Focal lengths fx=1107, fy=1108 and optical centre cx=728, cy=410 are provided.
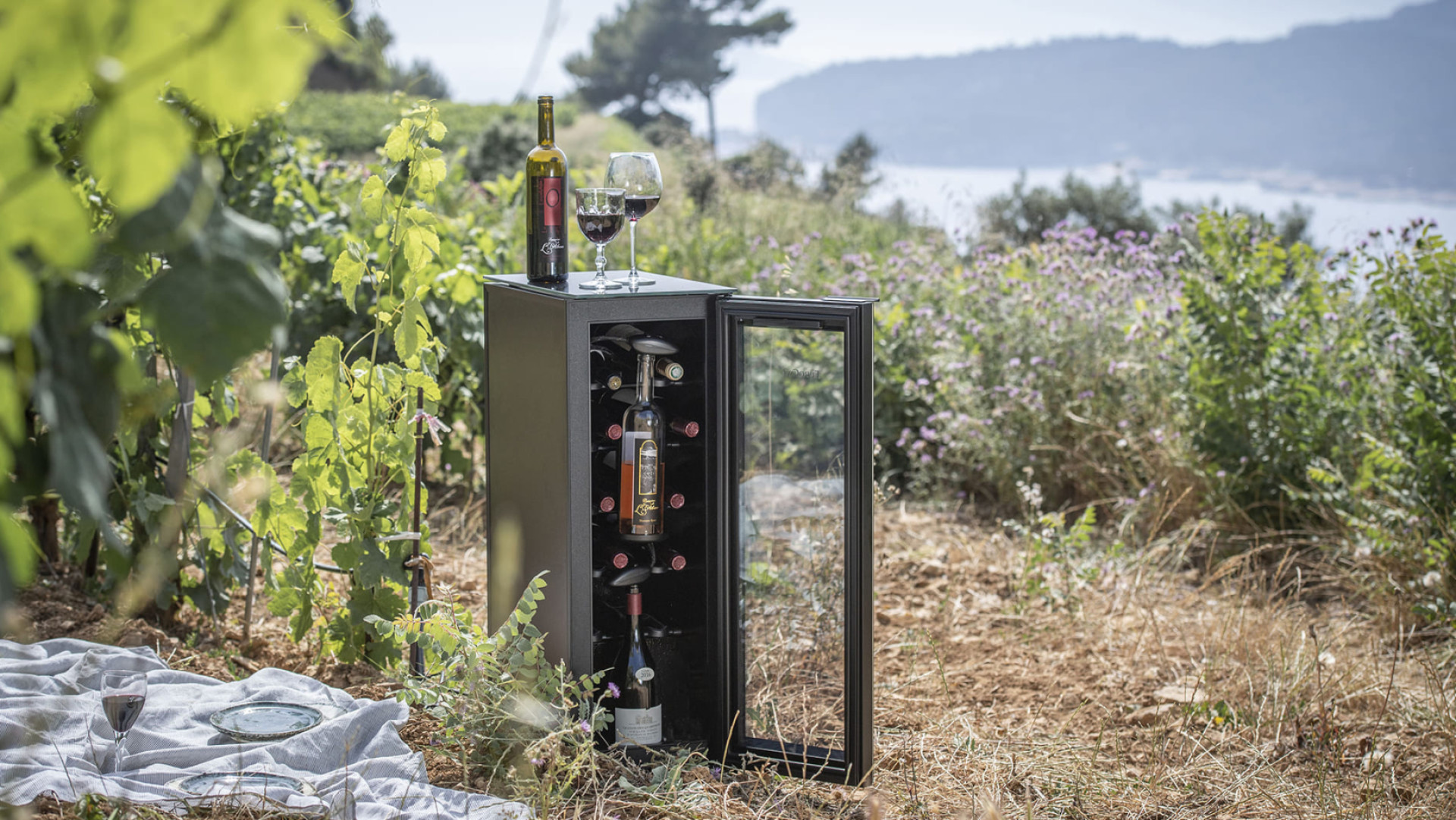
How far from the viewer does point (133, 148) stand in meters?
0.59

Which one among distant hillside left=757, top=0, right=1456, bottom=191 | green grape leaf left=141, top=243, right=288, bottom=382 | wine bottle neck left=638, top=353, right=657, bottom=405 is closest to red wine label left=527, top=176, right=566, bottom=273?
wine bottle neck left=638, top=353, right=657, bottom=405

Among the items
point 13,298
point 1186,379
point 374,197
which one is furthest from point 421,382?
point 1186,379

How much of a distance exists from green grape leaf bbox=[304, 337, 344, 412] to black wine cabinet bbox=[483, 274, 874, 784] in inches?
13.9

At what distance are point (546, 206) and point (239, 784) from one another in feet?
4.23

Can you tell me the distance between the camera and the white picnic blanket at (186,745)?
1.94 metres

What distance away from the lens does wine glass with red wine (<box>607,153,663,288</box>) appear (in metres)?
2.35

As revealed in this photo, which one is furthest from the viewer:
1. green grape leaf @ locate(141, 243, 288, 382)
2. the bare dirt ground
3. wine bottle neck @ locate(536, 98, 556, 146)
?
wine bottle neck @ locate(536, 98, 556, 146)

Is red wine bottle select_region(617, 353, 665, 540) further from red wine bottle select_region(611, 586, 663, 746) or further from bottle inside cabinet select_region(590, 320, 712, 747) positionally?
red wine bottle select_region(611, 586, 663, 746)

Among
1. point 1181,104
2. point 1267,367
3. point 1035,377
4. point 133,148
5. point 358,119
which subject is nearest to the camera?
point 133,148

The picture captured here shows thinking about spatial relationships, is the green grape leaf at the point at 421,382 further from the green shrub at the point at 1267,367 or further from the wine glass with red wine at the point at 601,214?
the green shrub at the point at 1267,367

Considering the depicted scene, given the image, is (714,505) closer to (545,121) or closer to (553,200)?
(553,200)

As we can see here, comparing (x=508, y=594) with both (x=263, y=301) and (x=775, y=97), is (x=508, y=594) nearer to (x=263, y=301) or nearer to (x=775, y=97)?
(x=263, y=301)

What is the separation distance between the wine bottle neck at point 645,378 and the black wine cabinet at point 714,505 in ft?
0.22

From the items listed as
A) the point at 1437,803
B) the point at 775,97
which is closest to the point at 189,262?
the point at 1437,803
